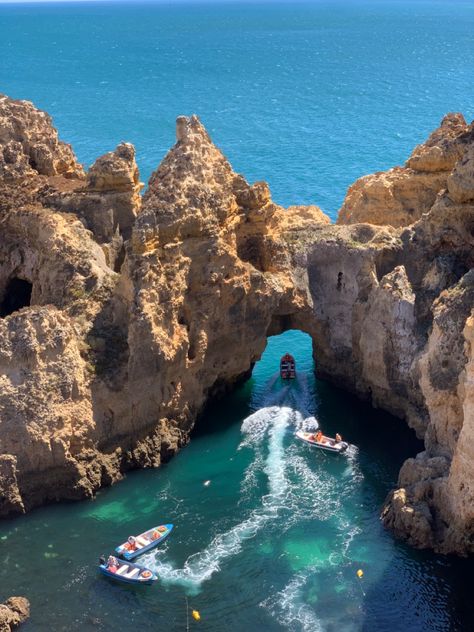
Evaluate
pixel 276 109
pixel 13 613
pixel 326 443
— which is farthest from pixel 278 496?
pixel 276 109

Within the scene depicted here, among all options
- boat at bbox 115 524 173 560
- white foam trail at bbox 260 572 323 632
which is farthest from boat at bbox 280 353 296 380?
white foam trail at bbox 260 572 323 632

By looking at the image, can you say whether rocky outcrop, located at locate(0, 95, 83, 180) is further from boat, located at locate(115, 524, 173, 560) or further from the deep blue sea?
boat, located at locate(115, 524, 173, 560)

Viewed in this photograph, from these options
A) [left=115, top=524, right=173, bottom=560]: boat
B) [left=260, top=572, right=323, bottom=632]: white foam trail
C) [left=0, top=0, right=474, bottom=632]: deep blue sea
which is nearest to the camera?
[left=260, top=572, right=323, bottom=632]: white foam trail

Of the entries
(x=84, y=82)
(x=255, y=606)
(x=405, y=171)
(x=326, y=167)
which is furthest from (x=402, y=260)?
(x=84, y=82)

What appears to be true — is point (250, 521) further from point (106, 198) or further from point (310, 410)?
point (106, 198)

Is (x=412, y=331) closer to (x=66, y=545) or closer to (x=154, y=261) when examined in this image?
(x=154, y=261)
